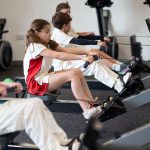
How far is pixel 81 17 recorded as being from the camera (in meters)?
6.05

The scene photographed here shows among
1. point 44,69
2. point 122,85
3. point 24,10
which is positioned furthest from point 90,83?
point 24,10

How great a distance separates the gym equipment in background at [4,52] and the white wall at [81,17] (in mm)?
325

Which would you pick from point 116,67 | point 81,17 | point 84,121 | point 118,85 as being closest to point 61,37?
point 116,67

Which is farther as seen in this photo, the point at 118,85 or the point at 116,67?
the point at 116,67

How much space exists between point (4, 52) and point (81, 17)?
154 cm

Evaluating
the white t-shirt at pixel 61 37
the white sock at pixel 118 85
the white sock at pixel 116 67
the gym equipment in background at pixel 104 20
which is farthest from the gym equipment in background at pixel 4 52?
the white sock at pixel 118 85

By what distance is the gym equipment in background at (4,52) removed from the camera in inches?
224

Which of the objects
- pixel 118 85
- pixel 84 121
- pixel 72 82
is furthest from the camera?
pixel 118 85

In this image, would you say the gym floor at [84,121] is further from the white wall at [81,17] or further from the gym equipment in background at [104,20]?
the white wall at [81,17]

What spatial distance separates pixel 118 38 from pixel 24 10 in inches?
72.3

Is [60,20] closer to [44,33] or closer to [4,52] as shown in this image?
[44,33]

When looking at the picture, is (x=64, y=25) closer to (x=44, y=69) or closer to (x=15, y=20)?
(x=44, y=69)

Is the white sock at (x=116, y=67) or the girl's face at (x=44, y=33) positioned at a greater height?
the girl's face at (x=44, y=33)

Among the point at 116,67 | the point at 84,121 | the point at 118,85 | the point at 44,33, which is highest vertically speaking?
the point at 44,33
